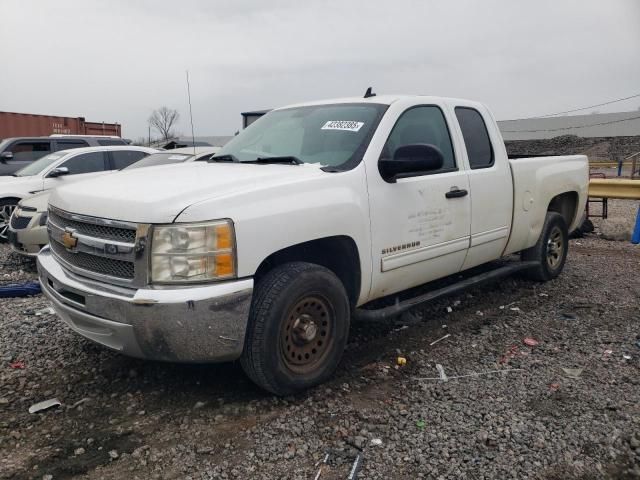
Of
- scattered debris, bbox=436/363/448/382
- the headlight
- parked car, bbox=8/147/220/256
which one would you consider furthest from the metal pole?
the headlight

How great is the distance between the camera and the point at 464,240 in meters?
4.44

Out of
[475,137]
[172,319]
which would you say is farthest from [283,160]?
[475,137]

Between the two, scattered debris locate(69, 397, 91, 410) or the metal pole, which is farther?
the metal pole

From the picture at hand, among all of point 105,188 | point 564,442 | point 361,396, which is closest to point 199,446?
point 361,396

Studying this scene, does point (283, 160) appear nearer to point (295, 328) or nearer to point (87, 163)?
point (295, 328)

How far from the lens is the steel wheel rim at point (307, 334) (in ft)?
10.8

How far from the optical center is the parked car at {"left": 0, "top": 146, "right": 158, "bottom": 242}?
8.45 meters

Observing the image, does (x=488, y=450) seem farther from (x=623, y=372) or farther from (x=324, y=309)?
(x=623, y=372)

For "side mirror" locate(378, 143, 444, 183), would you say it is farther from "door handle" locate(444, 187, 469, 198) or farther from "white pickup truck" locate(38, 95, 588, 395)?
"door handle" locate(444, 187, 469, 198)

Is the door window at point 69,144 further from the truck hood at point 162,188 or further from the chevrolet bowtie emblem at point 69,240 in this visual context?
the chevrolet bowtie emblem at point 69,240

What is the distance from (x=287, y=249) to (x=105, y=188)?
45.9 inches

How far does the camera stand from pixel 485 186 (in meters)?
4.63

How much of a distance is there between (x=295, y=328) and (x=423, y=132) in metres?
1.96

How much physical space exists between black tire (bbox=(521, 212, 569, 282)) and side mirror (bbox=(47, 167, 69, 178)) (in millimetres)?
6863
